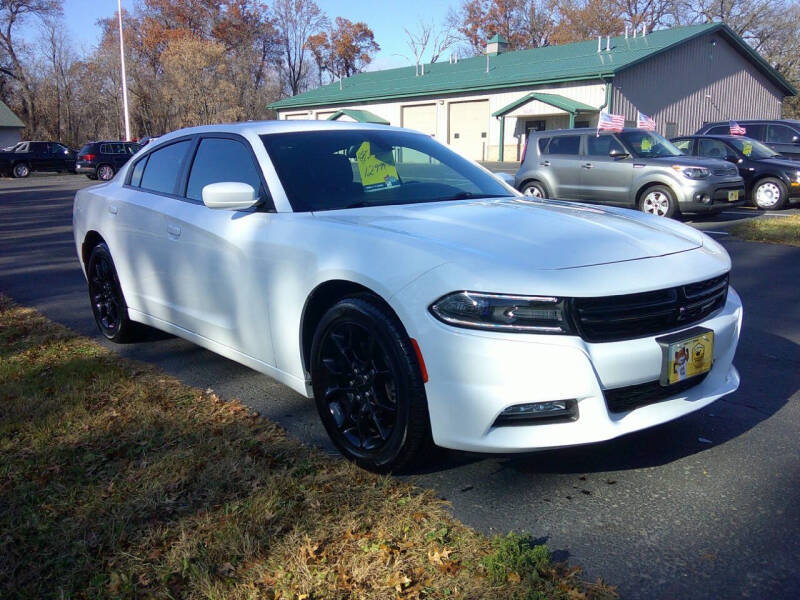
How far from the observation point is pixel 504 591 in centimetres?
230

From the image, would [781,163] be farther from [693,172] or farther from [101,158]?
[101,158]

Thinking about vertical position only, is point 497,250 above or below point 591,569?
above

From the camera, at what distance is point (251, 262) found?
3695mm

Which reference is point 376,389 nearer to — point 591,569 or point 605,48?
point 591,569

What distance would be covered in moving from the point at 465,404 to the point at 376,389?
0.52 metres

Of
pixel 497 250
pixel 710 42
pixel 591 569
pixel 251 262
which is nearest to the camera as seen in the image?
pixel 591 569

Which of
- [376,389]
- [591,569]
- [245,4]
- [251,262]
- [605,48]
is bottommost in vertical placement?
[591,569]

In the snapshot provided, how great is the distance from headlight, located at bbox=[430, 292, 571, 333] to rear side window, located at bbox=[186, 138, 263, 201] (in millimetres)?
1621

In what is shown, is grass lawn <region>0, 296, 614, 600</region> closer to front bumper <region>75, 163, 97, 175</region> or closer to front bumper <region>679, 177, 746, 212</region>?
front bumper <region>679, 177, 746, 212</region>

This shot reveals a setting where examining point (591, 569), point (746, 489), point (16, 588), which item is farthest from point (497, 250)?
point (16, 588)

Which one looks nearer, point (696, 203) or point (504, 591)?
point (504, 591)

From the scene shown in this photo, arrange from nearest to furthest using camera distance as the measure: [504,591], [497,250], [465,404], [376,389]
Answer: [504,591] → [465,404] → [497,250] → [376,389]

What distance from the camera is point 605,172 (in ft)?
42.9

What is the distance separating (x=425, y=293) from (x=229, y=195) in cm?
137
